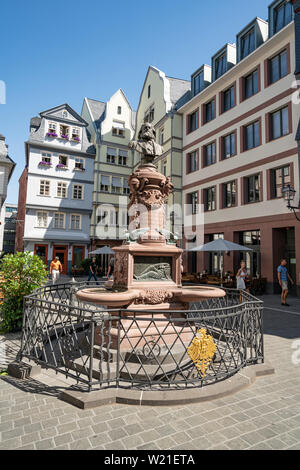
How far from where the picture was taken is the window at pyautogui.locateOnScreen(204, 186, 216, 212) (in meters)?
23.2

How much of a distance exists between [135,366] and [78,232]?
84.6 feet

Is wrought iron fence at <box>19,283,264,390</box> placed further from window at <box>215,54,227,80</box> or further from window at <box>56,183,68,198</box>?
window at <box>56,183,68,198</box>

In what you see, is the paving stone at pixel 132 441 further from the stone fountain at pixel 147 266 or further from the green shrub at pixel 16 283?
the green shrub at pixel 16 283

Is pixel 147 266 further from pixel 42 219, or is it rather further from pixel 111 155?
pixel 111 155

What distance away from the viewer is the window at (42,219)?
27641 millimetres

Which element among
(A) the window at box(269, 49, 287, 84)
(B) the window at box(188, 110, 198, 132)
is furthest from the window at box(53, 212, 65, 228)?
(A) the window at box(269, 49, 287, 84)

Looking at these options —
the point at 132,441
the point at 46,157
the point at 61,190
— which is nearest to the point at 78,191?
the point at 61,190

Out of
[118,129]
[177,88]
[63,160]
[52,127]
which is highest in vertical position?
[177,88]

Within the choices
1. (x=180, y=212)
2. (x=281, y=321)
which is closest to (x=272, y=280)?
(x=281, y=321)

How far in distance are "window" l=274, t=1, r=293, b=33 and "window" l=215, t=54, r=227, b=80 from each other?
16.0 feet

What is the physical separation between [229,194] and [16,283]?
1753 centimetres

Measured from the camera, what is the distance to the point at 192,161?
26.3 m
